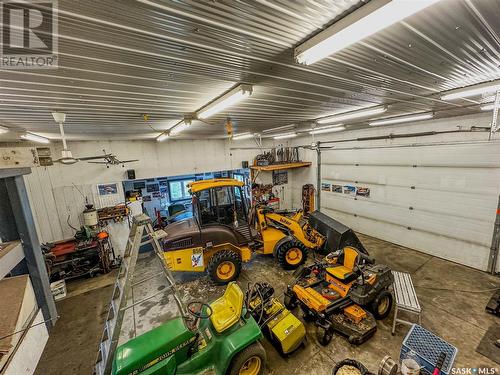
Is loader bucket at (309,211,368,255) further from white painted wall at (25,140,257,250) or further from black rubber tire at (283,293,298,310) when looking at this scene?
white painted wall at (25,140,257,250)

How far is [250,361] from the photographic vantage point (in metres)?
2.83

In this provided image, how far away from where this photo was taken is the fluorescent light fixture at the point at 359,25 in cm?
114

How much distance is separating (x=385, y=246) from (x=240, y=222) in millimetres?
5096

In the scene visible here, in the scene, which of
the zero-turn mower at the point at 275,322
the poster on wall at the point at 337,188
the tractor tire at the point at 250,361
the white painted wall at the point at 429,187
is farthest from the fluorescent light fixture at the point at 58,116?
the poster on wall at the point at 337,188

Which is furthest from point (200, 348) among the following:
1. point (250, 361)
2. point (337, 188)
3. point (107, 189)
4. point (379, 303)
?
point (337, 188)

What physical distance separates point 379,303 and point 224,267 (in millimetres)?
3297

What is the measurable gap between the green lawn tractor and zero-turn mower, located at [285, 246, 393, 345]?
1.17m

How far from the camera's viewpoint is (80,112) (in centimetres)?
338

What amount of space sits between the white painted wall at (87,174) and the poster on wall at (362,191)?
634 cm

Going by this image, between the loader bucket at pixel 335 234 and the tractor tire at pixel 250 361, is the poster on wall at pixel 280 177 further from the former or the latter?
the tractor tire at pixel 250 361

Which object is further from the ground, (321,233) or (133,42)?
(133,42)

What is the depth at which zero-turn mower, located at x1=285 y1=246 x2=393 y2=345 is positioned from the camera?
10.7ft

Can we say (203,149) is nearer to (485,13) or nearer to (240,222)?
(240,222)

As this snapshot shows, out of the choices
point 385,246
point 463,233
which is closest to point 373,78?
point 463,233
